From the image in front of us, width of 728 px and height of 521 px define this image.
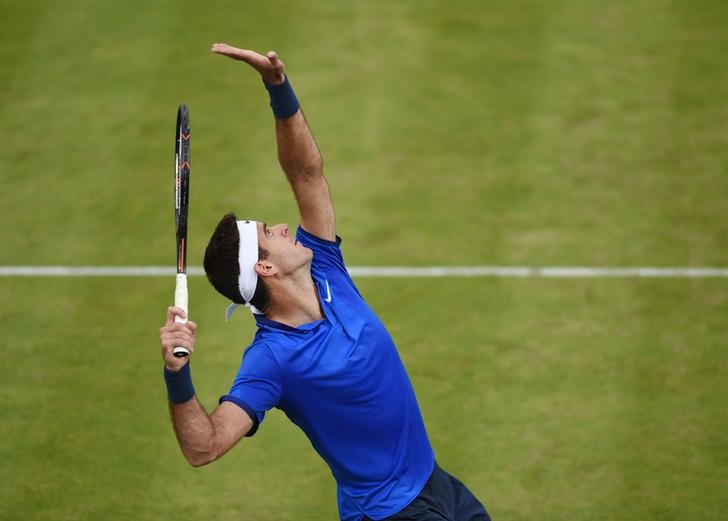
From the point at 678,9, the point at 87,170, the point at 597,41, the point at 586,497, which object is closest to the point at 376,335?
the point at 586,497

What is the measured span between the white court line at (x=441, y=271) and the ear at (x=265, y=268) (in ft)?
12.2

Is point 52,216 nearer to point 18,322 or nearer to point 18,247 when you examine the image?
point 18,247

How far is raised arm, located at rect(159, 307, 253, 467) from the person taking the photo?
497 centimetres

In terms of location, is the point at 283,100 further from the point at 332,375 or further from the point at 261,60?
the point at 332,375

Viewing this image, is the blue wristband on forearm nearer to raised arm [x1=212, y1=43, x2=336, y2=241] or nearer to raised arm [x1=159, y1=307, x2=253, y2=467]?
raised arm [x1=212, y1=43, x2=336, y2=241]

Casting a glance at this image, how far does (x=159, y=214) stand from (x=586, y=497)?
4688 millimetres

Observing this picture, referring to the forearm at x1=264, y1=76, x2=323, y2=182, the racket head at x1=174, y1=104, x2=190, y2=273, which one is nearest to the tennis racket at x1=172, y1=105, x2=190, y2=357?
the racket head at x1=174, y1=104, x2=190, y2=273

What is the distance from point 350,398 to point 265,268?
764 millimetres

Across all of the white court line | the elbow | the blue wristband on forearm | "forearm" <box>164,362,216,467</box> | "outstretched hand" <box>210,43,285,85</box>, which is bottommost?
the white court line

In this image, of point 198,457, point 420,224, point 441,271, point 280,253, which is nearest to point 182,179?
point 280,253

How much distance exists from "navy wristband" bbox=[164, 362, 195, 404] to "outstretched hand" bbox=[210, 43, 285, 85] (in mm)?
1712

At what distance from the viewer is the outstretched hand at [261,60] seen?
5.87 metres

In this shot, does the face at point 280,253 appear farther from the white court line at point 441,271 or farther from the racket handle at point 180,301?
the white court line at point 441,271

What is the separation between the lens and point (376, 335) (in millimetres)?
5844
